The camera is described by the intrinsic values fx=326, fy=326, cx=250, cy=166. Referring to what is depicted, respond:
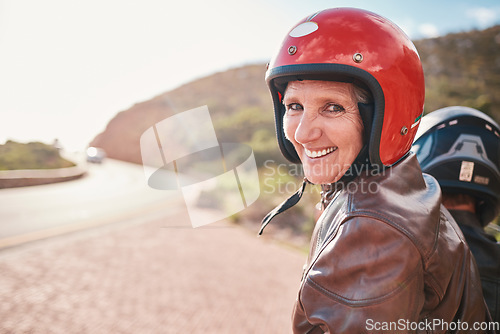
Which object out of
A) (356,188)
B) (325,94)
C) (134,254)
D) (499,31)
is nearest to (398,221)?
(356,188)

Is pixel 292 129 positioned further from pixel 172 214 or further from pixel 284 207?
pixel 172 214

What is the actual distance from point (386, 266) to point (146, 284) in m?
5.05

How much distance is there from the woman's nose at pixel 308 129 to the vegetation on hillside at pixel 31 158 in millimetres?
14158

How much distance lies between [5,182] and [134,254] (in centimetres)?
1106

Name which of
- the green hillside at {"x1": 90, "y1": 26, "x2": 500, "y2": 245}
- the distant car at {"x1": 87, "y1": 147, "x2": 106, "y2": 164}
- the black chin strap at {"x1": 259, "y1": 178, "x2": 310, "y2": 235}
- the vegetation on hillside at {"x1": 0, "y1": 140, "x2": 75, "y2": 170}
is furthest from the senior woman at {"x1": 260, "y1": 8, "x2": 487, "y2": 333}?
the distant car at {"x1": 87, "y1": 147, "x2": 106, "y2": 164}

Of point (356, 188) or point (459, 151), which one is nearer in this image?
point (356, 188)

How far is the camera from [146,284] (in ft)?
17.6

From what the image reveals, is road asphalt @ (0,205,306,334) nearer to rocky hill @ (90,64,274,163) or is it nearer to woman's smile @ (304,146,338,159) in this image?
woman's smile @ (304,146,338,159)

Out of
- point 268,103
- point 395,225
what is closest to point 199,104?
point 268,103

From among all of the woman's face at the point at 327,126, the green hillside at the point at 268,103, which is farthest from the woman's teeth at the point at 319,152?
the green hillside at the point at 268,103

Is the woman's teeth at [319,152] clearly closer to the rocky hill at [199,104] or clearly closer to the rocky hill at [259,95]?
the rocky hill at [259,95]

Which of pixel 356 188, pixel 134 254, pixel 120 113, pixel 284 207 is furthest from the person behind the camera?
pixel 120 113

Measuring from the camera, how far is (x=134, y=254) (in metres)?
6.75

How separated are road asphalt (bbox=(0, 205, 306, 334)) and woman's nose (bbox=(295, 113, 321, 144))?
3.76 meters
